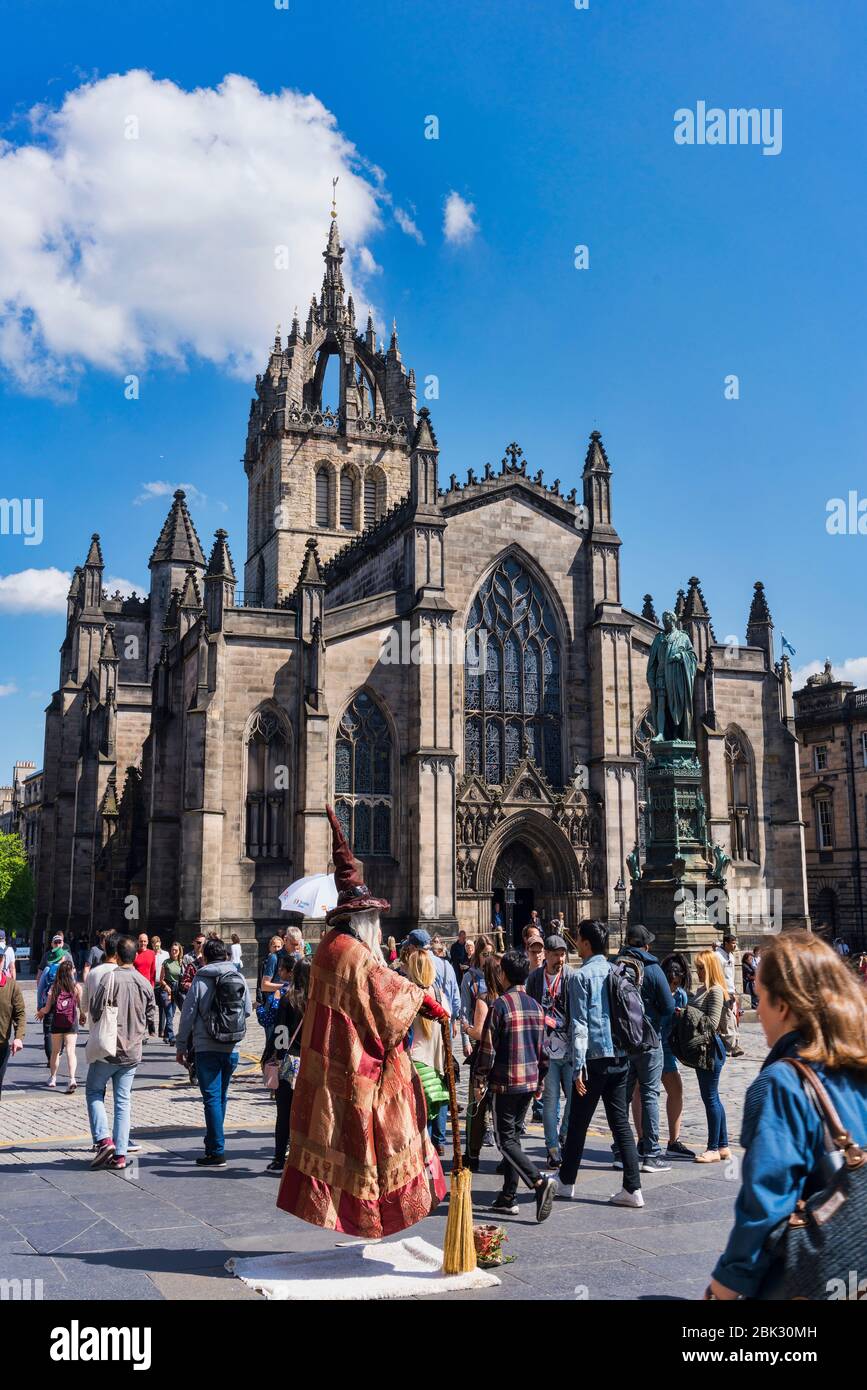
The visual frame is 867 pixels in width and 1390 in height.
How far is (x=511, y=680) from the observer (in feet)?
114

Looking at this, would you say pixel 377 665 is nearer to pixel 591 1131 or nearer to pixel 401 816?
pixel 401 816

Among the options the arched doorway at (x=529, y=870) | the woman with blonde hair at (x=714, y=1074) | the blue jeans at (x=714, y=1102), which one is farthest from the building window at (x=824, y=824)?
the blue jeans at (x=714, y=1102)

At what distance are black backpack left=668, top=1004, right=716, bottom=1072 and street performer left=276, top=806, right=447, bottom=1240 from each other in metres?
3.63

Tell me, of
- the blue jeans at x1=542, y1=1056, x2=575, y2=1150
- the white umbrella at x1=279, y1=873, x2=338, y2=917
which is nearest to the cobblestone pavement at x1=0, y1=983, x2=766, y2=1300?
the blue jeans at x1=542, y1=1056, x2=575, y2=1150

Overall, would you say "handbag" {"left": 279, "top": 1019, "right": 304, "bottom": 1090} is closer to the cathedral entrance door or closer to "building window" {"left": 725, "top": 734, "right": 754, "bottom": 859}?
the cathedral entrance door

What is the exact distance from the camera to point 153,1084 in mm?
14398

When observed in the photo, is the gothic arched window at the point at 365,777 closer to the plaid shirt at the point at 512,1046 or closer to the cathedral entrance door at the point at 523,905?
the cathedral entrance door at the point at 523,905

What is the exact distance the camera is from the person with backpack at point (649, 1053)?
9.20 metres

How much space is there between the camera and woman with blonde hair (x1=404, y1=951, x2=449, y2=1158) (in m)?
7.66

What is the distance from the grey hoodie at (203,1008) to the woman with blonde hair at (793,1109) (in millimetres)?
6445

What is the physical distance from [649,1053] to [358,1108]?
3.73 m

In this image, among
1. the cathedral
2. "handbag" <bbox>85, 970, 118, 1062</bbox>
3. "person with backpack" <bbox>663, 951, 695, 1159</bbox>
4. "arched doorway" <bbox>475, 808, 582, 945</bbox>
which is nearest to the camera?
"handbag" <bbox>85, 970, 118, 1062</bbox>

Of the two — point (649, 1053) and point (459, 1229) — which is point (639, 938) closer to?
point (649, 1053)
